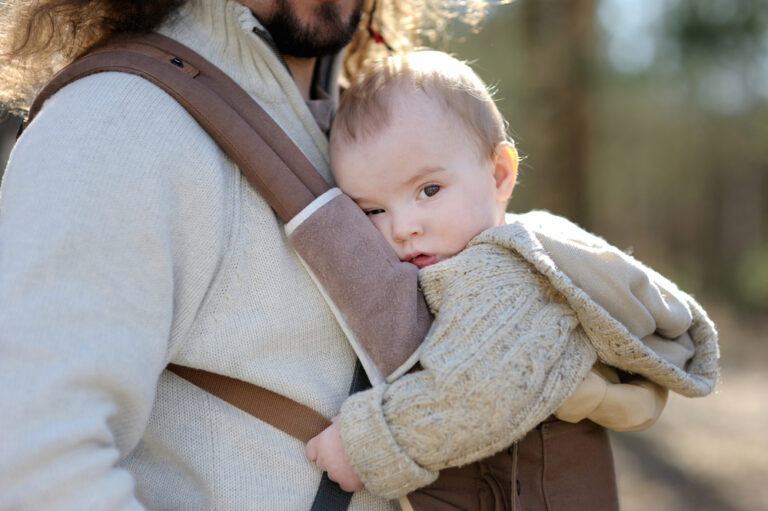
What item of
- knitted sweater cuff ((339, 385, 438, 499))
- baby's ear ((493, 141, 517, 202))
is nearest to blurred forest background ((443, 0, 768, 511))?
baby's ear ((493, 141, 517, 202))

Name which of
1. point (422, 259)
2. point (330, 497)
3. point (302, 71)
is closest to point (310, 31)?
point (302, 71)

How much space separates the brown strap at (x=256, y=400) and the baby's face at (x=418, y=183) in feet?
1.57

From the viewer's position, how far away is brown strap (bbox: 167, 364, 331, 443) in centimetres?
162

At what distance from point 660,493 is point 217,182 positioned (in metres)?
5.06

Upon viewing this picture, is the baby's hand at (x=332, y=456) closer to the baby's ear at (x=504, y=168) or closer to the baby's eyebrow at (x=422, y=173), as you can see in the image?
the baby's eyebrow at (x=422, y=173)

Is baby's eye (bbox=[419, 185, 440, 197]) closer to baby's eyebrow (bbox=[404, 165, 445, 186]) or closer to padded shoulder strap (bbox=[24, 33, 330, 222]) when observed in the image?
baby's eyebrow (bbox=[404, 165, 445, 186])

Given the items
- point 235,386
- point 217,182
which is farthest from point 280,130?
point 235,386

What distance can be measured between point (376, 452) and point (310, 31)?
1212mm

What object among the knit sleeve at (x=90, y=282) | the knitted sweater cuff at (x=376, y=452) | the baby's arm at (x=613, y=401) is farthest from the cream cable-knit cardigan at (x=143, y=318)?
the baby's arm at (x=613, y=401)

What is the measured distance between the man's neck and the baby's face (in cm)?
50

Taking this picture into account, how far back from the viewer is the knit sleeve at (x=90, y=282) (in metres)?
1.28

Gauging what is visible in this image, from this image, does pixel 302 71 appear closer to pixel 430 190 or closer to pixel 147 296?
pixel 430 190

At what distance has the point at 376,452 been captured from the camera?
160 centimetres

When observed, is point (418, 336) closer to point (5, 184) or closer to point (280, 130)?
point (280, 130)
